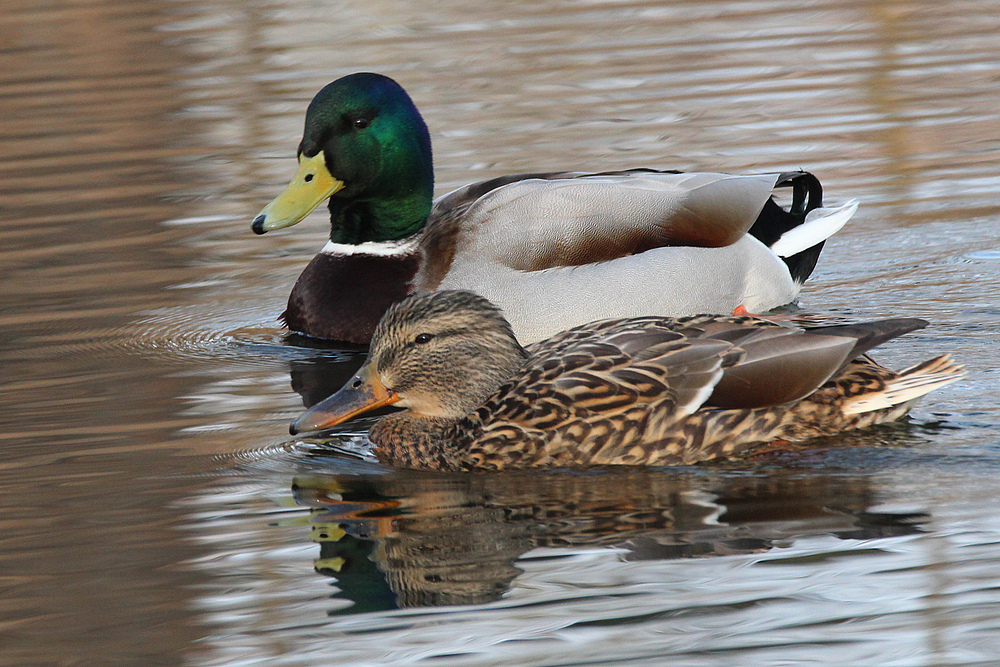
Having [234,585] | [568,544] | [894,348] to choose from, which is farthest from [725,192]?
[234,585]

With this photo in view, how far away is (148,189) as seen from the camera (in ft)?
37.8

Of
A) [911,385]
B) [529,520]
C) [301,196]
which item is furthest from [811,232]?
[529,520]

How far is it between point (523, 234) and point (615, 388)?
2.09 meters

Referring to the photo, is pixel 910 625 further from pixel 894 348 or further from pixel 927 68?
pixel 927 68

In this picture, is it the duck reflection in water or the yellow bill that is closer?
the duck reflection in water

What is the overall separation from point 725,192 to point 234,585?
407 cm

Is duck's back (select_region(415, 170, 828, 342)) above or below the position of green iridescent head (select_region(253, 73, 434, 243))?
below

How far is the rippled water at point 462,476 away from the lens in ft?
14.0

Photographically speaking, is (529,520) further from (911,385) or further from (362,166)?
(362,166)

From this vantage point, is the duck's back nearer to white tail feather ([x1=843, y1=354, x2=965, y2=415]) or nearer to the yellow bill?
the yellow bill

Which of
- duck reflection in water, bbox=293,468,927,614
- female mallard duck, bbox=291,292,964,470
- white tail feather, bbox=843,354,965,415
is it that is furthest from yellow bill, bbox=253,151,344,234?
white tail feather, bbox=843,354,965,415

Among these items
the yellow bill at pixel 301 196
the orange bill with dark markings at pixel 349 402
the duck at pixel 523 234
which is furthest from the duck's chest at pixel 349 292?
the orange bill with dark markings at pixel 349 402

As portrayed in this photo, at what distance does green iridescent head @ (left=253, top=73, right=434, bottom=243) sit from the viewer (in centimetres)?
789

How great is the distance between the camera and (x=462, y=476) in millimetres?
5617
